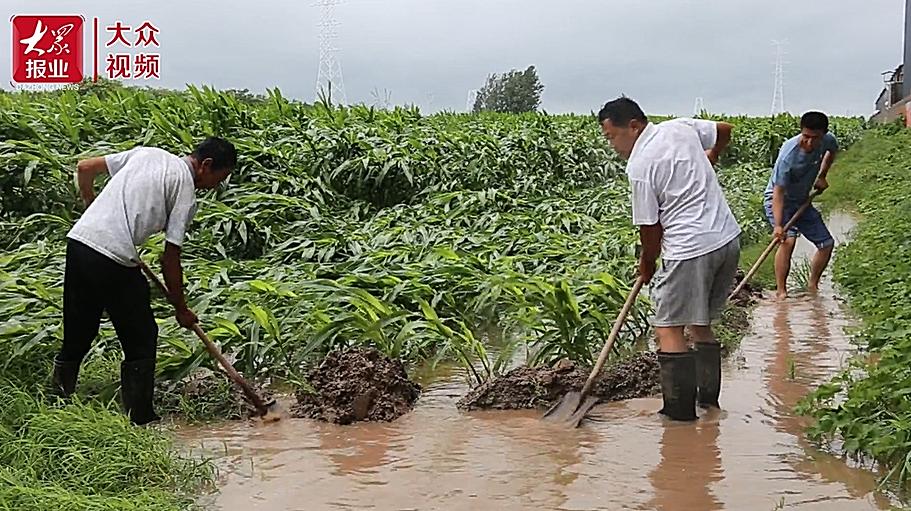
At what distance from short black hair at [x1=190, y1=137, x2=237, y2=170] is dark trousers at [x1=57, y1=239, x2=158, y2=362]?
66 cm

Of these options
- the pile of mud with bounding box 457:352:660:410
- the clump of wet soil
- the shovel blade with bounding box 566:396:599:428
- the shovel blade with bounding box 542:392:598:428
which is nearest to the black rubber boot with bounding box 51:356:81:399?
the clump of wet soil

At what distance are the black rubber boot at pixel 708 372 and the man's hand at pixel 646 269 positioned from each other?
0.45 meters

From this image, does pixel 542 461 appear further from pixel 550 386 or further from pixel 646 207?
pixel 646 207

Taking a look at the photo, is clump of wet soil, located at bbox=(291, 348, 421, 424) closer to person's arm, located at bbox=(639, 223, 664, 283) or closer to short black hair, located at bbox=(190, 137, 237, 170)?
short black hair, located at bbox=(190, 137, 237, 170)

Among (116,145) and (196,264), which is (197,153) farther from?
(116,145)

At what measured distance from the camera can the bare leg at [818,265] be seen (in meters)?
7.99

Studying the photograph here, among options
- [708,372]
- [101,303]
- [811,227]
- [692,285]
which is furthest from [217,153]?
[811,227]

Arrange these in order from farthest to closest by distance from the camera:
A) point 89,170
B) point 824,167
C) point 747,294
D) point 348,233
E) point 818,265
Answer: point 348,233 < point 818,265 < point 747,294 < point 824,167 < point 89,170

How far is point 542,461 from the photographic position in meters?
4.10

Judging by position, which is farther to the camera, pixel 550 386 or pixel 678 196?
pixel 550 386

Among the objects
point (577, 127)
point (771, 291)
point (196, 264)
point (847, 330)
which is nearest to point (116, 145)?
point (196, 264)

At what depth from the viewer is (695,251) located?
14.6ft

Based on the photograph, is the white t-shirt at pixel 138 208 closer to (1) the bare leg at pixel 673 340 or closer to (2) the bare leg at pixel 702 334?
(1) the bare leg at pixel 673 340

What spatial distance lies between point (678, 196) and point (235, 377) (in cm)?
237
